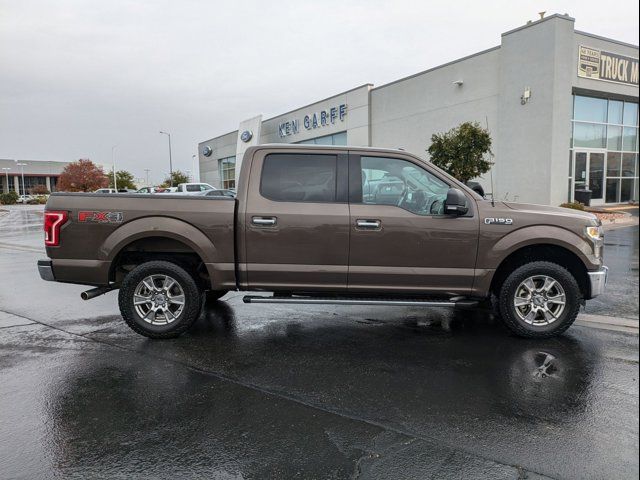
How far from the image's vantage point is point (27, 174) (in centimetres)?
10469

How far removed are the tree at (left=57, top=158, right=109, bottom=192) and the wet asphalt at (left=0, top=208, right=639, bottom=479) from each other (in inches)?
3029

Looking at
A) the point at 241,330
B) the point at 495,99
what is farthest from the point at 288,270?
the point at 495,99

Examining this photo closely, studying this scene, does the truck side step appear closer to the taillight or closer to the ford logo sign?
→ the taillight

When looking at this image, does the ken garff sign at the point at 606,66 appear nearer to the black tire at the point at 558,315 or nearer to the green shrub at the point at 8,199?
the black tire at the point at 558,315

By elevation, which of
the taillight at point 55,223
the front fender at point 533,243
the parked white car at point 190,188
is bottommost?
the front fender at point 533,243

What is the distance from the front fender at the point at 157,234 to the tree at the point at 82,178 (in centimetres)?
7734

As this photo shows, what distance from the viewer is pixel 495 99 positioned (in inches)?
835

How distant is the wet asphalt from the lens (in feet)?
9.51

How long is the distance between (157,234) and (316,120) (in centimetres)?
3067

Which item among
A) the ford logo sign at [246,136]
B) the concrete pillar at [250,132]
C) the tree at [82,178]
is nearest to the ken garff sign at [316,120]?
the concrete pillar at [250,132]

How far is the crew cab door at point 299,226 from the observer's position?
200 inches

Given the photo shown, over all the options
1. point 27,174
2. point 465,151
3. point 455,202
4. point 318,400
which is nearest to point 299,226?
point 455,202

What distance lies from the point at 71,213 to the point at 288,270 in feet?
8.08

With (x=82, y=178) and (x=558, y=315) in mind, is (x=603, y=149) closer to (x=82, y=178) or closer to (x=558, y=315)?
(x=558, y=315)
